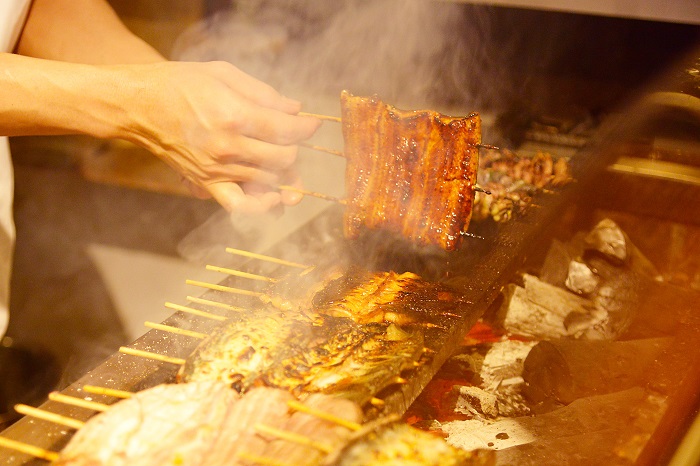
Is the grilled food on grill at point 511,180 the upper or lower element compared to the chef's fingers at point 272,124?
lower

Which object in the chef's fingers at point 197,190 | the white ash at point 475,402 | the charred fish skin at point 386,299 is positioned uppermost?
the chef's fingers at point 197,190

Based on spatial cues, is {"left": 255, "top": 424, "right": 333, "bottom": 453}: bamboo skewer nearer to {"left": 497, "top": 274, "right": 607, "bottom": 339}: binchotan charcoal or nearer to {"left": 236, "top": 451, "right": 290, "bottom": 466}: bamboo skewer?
{"left": 236, "top": 451, "right": 290, "bottom": 466}: bamboo skewer

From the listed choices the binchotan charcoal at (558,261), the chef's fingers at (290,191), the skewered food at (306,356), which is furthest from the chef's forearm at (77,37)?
the binchotan charcoal at (558,261)

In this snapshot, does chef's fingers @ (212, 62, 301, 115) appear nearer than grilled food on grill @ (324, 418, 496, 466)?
No

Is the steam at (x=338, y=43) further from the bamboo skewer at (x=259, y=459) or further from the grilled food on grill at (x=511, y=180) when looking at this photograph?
the bamboo skewer at (x=259, y=459)

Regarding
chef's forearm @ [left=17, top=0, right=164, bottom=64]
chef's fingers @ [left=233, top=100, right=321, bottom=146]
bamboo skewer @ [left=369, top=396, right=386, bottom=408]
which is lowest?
bamboo skewer @ [left=369, top=396, right=386, bottom=408]

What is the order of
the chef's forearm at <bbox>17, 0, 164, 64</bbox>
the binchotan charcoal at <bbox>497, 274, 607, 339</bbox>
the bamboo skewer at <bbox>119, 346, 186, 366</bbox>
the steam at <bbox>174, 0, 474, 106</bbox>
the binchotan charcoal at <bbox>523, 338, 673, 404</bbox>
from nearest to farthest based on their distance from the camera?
the bamboo skewer at <bbox>119, 346, 186, 366</bbox> → the binchotan charcoal at <bbox>523, 338, 673, 404</bbox> → the binchotan charcoal at <bbox>497, 274, 607, 339</bbox> → the chef's forearm at <bbox>17, 0, 164, 64</bbox> → the steam at <bbox>174, 0, 474, 106</bbox>

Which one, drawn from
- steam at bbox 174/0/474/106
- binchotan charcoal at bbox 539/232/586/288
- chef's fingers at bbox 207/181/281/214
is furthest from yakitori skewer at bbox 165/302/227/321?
steam at bbox 174/0/474/106

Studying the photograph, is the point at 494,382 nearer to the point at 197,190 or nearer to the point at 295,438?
the point at 295,438
